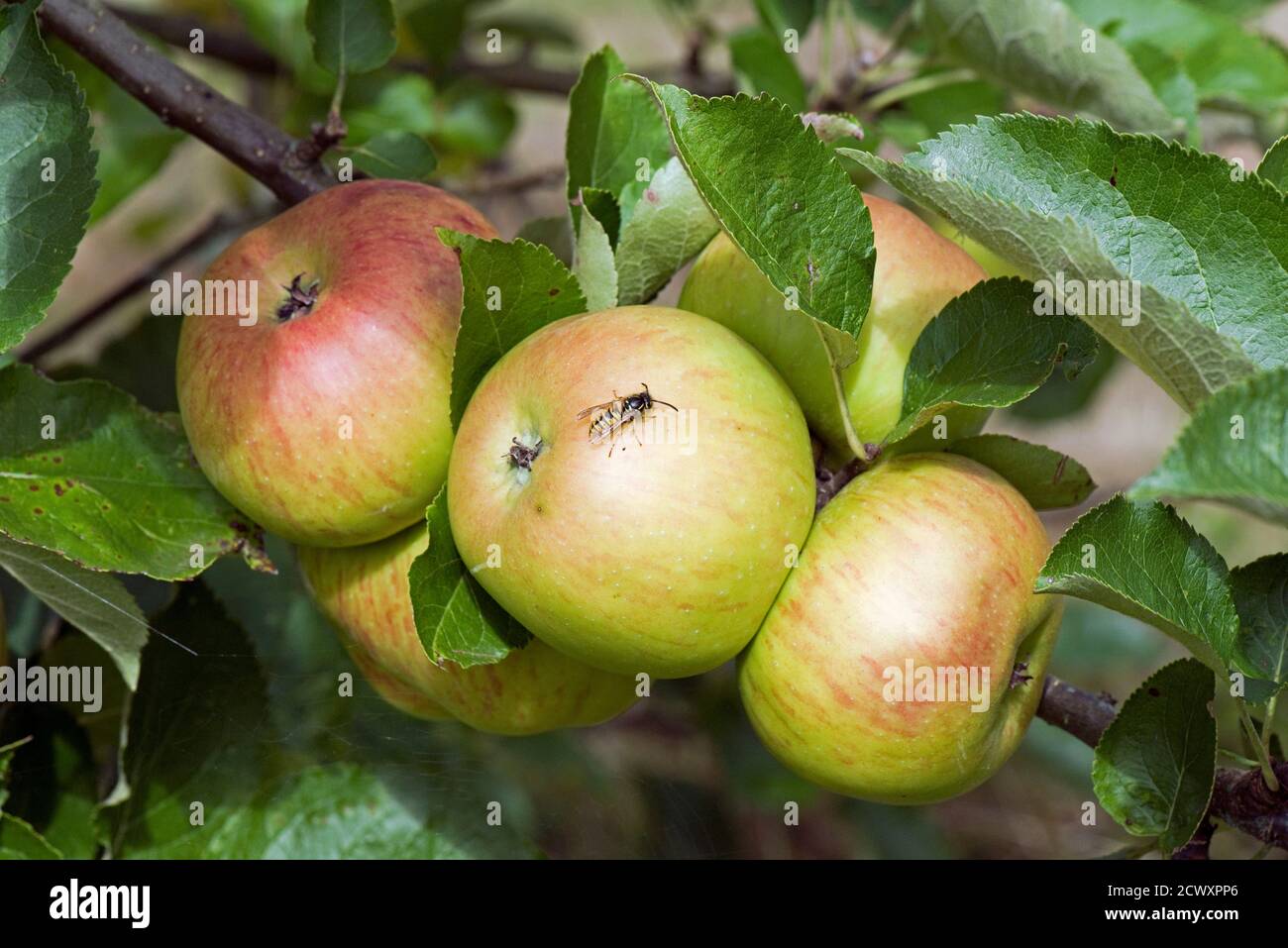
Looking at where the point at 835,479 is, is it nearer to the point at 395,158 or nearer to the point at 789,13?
the point at 395,158

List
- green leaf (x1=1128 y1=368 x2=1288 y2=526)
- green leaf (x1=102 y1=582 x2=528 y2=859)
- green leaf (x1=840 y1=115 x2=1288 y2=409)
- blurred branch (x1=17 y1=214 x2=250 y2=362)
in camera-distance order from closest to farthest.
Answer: green leaf (x1=1128 y1=368 x2=1288 y2=526) → green leaf (x1=840 y1=115 x2=1288 y2=409) → green leaf (x1=102 y1=582 x2=528 y2=859) → blurred branch (x1=17 y1=214 x2=250 y2=362)

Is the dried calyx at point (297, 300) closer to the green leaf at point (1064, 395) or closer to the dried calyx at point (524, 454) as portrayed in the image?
the dried calyx at point (524, 454)

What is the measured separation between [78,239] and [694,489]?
0.45 metres

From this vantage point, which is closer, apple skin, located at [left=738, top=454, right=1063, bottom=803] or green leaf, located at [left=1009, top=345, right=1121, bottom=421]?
apple skin, located at [left=738, top=454, right=1063, bottom=803]

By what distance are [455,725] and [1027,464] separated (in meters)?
0.53

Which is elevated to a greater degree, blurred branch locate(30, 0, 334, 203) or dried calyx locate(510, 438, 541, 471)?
blurred branch locate(30, 0, 334, 203)

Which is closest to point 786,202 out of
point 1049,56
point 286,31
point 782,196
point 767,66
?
point 782,196

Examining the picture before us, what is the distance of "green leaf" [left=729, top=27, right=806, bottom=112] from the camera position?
131 centimetres

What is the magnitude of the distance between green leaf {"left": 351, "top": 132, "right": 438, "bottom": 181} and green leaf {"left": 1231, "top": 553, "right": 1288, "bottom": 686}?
687mm

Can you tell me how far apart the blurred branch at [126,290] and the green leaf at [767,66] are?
0.71 metres
